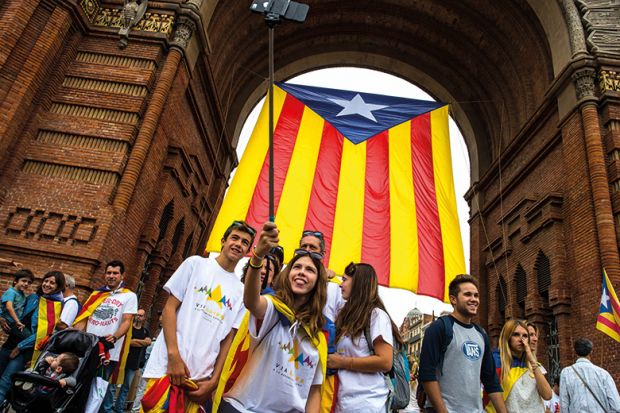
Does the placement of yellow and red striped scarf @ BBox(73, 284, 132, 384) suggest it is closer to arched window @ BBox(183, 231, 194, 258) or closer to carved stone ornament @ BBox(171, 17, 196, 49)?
carved stone ornament @ BBox(171, 17, 196, 49)

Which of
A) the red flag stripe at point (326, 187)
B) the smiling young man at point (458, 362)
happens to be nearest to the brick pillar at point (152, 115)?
the red flag stripe at point (326, 187)

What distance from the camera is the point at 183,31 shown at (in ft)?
35.6

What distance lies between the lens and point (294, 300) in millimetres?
2576

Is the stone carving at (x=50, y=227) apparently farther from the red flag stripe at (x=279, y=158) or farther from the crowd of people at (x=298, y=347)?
the crowd of people at (x=298, y=347)

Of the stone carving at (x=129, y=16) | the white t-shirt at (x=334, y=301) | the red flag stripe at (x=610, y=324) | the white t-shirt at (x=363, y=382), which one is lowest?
the white t-shirt at (x=363, y=382)

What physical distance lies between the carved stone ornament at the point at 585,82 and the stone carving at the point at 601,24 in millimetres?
844

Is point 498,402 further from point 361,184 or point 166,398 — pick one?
point 361,184

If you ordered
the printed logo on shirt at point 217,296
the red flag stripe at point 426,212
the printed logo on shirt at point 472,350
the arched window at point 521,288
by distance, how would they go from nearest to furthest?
the printed logo on shirt at point 217,296 → the printed logo on shirt at point 472,350 → the red flag stripe at point 426,212 → the arched window at point 521,288

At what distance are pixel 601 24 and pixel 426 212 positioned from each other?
9.96 m

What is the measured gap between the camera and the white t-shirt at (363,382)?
8.76 ft

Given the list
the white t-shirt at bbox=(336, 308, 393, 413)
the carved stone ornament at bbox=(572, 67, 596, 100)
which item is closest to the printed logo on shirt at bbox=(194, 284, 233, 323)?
the white t-shirt at bbox=(336, 308, 393, 413)

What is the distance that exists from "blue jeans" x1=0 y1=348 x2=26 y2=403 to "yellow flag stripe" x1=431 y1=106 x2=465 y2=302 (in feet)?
17.5

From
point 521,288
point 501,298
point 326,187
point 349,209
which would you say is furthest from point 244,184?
point 501,298

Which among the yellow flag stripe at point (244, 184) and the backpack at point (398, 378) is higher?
the yellow flag stripe at point (244, 184)
